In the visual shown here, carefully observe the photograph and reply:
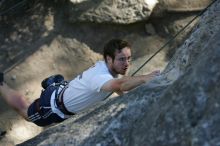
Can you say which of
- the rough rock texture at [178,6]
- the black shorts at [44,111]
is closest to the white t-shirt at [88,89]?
the black shorts at [44,111]

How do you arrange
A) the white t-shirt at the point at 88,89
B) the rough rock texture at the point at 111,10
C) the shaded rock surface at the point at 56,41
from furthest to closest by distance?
the rough rock texture at the point at 111,10
the shaded rock surface at the point at 56,41
the white t-shirt at the point at 88,89

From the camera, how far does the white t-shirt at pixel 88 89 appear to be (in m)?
3.60

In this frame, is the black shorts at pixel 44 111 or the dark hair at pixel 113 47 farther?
the black shorts at pixel 44 111

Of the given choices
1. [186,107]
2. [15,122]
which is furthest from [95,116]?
[15,122]

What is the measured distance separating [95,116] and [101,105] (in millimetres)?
210

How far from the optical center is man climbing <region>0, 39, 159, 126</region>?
3457mm

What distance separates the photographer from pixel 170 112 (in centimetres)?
202

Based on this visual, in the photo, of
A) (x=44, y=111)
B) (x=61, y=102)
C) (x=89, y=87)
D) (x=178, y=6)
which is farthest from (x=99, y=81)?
(x=178, y=6)

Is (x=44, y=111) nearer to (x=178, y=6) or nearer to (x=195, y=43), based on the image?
(x=195, y=43)

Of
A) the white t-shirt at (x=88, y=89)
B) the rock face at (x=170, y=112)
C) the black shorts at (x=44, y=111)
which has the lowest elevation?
the black shorts at (x=44, y=111)

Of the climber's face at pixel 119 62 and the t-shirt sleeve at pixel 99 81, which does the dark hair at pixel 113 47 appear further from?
the t-shirt sleeve at pixel 99 81

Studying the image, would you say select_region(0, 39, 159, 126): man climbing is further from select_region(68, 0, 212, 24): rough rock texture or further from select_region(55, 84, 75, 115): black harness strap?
select_region(68, 0, 212, 24): rough rock texture

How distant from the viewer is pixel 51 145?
8.75 feet

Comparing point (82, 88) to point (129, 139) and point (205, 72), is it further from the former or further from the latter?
point (205, 72)
